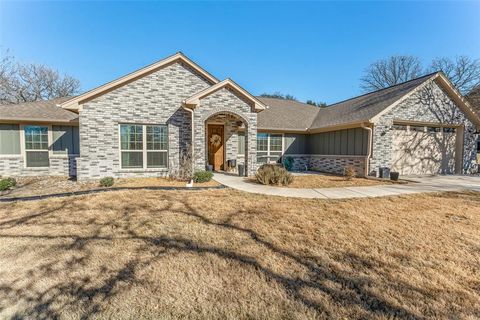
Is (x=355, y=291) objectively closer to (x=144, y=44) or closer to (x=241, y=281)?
(x=241, y=281)

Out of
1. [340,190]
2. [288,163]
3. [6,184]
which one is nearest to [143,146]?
[6,184]

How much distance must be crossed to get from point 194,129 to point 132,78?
3.84 m

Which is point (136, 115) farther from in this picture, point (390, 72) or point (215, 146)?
point (390, 72)

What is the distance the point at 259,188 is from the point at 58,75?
3384cm

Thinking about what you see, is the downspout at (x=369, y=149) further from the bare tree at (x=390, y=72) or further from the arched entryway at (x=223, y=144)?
the bare tree at (x=390, y=72)

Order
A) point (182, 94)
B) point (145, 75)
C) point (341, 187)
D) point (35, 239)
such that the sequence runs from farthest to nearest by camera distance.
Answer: point (182, 94), point (145, 75), point (341, 187), point (35, 239)

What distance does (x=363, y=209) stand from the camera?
19.1 ft

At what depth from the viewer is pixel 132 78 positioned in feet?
33.5

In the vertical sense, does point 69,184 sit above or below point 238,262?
above

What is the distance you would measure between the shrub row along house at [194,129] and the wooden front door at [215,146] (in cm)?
6

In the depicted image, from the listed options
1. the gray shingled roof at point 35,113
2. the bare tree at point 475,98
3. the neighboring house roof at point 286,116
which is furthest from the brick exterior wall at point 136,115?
the bare tree at point 475,98

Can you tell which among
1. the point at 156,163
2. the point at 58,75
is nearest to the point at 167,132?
the point at 156,163

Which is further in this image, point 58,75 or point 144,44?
point 58,75

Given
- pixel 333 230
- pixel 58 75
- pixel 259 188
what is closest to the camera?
pixel 333 230
